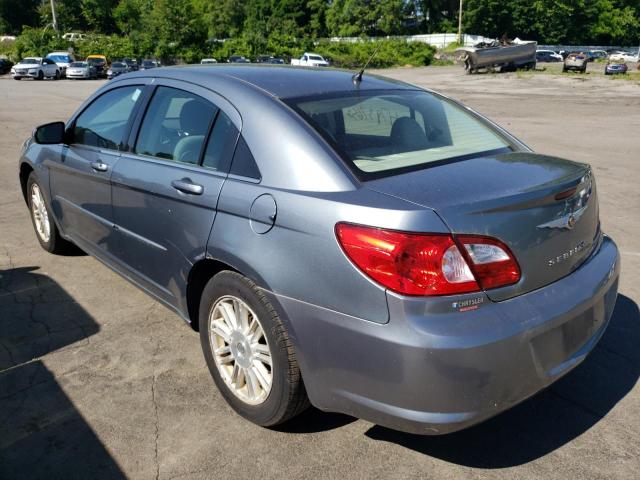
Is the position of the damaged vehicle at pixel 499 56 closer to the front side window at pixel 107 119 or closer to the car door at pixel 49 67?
the car door at pixel 49 67

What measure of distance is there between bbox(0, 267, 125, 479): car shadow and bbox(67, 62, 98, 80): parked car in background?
41639mm

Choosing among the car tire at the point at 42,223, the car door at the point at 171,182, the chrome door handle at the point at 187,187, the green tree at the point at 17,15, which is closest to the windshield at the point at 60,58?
the car tire at the point at 42,223

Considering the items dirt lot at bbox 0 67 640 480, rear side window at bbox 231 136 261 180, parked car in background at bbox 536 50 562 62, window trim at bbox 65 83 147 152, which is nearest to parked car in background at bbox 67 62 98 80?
dirt lot at bbox 0 67 640 480

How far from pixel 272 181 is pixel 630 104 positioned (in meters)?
23.3

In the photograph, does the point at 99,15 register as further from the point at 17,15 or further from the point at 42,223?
the point at 42,223

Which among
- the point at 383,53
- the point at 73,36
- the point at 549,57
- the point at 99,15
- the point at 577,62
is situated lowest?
the point at 549,57

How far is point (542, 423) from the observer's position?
2912 millimetres

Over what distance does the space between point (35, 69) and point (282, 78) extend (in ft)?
141

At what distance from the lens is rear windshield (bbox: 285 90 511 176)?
279 centimetres

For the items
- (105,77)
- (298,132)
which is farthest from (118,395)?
(105,77)

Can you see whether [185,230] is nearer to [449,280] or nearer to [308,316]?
[308,316]

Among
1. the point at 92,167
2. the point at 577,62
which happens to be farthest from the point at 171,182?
the point at 577,62

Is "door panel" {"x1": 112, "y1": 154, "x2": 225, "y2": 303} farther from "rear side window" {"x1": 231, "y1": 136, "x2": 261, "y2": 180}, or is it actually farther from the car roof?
the car roof

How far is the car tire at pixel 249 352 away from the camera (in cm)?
263
